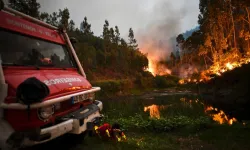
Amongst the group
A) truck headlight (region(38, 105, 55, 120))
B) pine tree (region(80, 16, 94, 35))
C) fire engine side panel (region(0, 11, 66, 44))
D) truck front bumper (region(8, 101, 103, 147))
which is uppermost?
pine tree (region(80, 16, 94, 35))

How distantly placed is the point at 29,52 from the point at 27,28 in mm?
697

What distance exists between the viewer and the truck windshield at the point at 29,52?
453 centimetres

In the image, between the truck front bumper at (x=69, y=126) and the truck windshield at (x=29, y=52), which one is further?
the truck windshield at (x=29, y=52)

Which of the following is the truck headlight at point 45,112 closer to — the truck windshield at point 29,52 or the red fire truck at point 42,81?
the red fire truck at point 42,81

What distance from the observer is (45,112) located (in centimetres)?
381

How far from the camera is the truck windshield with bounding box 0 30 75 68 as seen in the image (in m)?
4.53

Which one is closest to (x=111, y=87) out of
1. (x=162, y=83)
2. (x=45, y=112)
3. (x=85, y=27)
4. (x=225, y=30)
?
(x=162, y=83)

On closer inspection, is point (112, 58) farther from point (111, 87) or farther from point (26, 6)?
point (26, 6)

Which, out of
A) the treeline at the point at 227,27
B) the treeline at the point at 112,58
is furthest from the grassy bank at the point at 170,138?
the treeline at the point at 112,58

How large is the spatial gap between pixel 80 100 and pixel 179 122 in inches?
223

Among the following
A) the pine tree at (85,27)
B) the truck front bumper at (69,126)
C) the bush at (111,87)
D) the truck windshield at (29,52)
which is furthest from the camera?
the pine tree at (85,27)

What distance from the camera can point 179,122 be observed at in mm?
9195

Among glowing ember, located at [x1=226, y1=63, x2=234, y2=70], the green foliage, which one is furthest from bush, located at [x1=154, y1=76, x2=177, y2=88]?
the green foliage

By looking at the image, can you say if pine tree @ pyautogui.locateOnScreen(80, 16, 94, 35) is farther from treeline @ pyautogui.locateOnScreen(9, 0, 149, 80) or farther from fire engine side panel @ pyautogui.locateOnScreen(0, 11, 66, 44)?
fire engine side panel @ pyautogui.locateOnScreen(0, 11, 66, 44)
